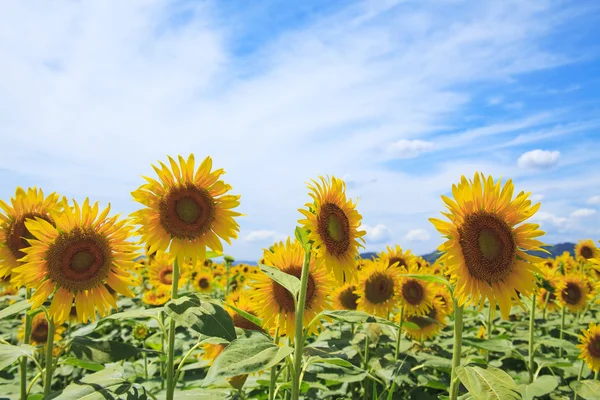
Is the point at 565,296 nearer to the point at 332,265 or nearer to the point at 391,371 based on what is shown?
the point at 391,371

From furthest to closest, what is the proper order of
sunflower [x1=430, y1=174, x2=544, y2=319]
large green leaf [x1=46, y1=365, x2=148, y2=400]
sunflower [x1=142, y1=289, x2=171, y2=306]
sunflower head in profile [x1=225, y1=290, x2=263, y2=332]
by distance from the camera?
sunflower [x1=142, y1=289, x2=171, y2=306]
sunflower head in profile [x1=225, y1=290, x2=263, y2=332]
sunflower [x1=430, y1=174, x2=544, y2=319]
large green leaf [x1=46, y1=365, x2=148, y2=400]

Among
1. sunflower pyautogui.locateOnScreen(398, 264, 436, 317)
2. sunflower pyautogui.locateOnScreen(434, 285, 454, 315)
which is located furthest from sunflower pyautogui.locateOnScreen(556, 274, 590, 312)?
sunflower pyautogui.locateOnScreen(398, 264, 436, 317)

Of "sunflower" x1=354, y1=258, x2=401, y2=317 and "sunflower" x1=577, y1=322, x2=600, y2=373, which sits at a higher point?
"sunflower" x1=354, y1=258, x2=401, y2=317

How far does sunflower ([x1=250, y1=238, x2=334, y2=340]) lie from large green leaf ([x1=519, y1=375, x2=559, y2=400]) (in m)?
1.67

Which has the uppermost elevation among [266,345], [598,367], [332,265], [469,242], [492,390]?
[469,242]

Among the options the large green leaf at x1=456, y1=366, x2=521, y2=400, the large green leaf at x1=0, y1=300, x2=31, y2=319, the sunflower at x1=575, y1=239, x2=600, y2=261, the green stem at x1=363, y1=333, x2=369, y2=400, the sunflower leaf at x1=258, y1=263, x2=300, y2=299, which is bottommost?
the green stem at x1=363, y1=333, x2=369, y2=400

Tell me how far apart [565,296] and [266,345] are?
21.6 feet

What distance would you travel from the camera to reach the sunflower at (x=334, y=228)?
287 centimetres

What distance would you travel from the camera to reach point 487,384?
2293 millimetres

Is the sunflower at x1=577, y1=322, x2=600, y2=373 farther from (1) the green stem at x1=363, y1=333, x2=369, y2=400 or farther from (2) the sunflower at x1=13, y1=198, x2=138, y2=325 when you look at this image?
(2) the sunflower at x1=13, y1=198, x2=138, y2=325

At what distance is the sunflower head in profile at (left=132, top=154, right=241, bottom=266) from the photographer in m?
2.91

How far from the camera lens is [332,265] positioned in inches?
118

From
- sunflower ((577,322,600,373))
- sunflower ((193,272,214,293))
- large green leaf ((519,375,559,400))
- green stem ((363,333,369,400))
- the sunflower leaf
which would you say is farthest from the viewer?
sunflower ((193,272,214,293))

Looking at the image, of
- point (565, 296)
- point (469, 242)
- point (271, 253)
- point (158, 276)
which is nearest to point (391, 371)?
point (271, 253)
